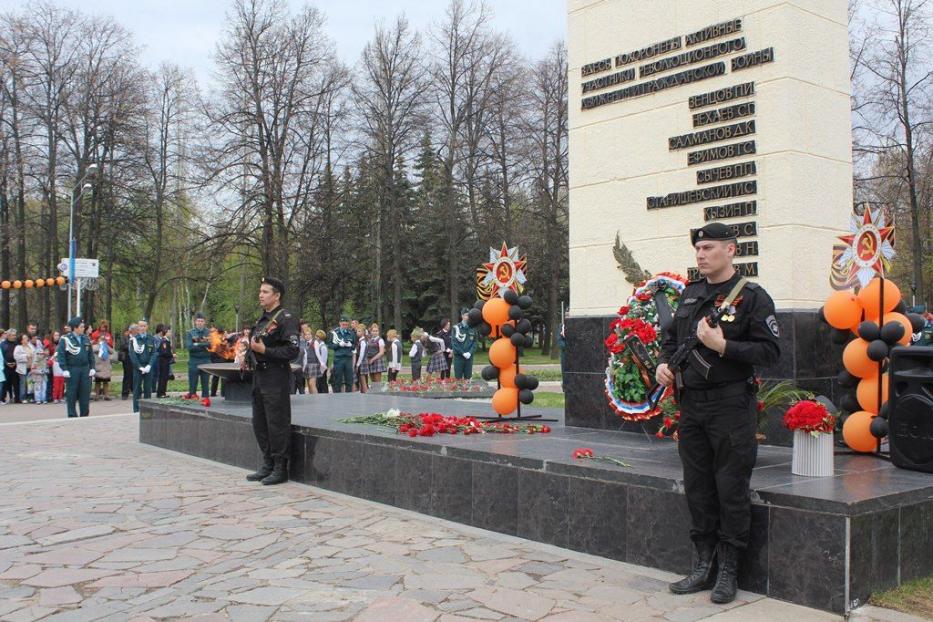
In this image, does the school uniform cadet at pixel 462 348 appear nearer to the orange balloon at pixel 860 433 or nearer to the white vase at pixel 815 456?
the orange balloon at pixel 860 433

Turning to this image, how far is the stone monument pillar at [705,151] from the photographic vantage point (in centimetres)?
746

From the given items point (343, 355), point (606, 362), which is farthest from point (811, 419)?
point (343, 355)

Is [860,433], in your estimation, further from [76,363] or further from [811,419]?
[76,363]

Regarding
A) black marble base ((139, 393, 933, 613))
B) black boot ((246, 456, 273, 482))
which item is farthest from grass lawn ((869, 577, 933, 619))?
black boot ((246, 456, 273, 482))

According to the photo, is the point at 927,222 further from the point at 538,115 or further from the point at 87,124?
the point at 87,124

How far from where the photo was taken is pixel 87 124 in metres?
36.1

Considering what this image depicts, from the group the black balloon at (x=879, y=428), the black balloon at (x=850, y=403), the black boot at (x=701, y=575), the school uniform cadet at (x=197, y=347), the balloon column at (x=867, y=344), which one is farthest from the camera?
the school uniform cadet at (x=197, y=347)

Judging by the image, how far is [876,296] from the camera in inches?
268

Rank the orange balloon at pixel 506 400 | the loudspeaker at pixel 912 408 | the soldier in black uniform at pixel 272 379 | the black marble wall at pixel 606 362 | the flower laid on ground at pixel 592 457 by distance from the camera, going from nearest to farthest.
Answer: the loudspeaker at pixel 912 408 < the flower laid on ground at pixel 592 457 < the black marble wall at pixel 606 362 < the soldier in black uniform at pixel 272 379 < the orange balloon at pixel 506 400

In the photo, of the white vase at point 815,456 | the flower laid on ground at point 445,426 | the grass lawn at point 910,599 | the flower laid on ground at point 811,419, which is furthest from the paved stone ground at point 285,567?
the flower laid on ground at point 811,419

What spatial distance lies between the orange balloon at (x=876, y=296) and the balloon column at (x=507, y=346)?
3438 millimetres

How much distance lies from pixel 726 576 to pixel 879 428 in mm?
2417

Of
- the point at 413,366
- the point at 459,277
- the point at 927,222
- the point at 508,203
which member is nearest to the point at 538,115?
the point at 508,203

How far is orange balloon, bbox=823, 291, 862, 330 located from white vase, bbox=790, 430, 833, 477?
5.30 ft
